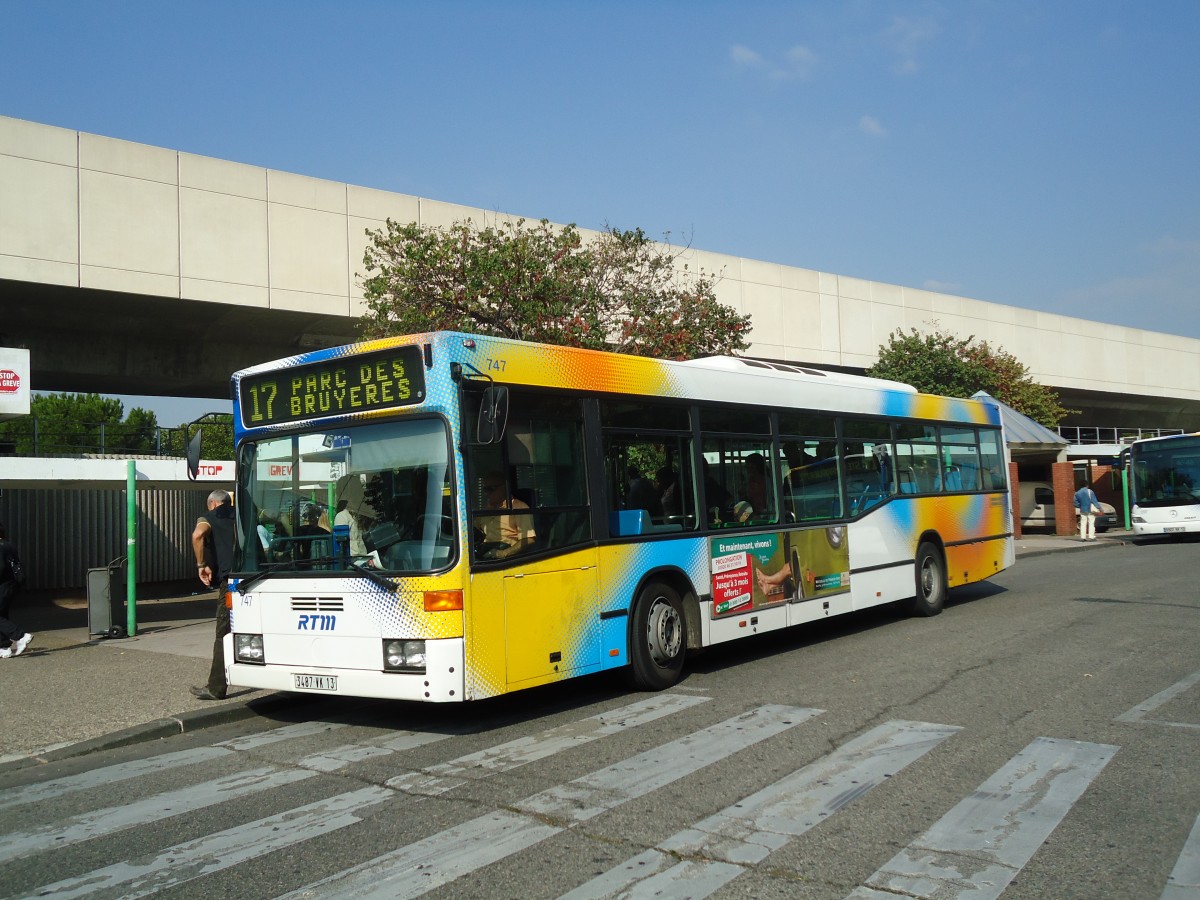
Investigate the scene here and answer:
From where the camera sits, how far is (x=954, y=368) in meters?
33.9

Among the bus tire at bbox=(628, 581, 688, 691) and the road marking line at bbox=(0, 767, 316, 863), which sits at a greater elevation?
the bus tire at bbox=(628, 581, 688, 691)

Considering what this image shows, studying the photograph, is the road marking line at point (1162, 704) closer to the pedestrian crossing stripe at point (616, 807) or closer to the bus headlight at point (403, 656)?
the pedestrian crossing stripe at point (616, 807)

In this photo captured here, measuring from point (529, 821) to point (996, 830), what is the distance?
7.54 ft

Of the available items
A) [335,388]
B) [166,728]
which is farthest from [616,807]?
[166,728]

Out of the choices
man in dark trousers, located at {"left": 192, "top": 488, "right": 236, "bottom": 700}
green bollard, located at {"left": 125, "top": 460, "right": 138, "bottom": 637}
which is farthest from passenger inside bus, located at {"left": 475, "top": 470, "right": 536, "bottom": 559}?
green bollard, located at {"left": 125, "top": 460, "right": 138, "bottom": 637}

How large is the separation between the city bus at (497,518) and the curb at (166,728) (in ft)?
2.32

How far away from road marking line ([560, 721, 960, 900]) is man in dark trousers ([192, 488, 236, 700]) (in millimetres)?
5277

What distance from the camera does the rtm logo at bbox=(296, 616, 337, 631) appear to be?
750 centimetres

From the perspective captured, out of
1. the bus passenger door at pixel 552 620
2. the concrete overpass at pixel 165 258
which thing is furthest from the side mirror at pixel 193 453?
the concrete overpass at pixel 165 258

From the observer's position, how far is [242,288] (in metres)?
21.2

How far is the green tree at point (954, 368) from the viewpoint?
33.7 meters

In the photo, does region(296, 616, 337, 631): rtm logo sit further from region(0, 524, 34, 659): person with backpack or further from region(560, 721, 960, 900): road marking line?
region(0, 524, 34, 659): person with backpack

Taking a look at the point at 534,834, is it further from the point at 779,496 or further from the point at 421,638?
the point at 779,496

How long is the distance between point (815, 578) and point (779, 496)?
3.47 feet
